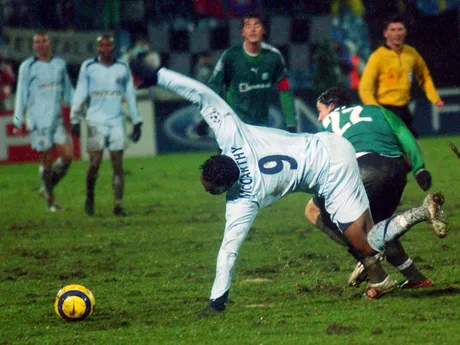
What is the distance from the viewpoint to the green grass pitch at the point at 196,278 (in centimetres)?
655

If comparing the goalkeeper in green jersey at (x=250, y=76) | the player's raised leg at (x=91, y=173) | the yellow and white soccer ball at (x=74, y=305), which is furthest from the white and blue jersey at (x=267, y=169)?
the player's raised leg at (x=91, y=173)

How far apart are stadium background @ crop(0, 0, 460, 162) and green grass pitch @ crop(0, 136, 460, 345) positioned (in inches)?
257

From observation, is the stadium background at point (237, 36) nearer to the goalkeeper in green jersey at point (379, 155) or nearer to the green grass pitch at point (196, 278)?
the green grass pitch at point (196, 278)

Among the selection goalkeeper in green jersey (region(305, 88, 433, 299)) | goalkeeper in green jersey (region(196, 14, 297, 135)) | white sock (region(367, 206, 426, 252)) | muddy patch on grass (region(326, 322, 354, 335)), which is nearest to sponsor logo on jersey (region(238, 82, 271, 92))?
goalkeeper in green jersey (region(196, 14, 297, 135))

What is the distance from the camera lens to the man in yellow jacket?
12125mm

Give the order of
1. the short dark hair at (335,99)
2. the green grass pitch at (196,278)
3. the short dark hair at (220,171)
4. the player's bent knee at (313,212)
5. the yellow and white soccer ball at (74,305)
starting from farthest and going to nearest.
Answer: the player's bent knee at (313,212), the short dark hair at (335,99), the yellow and white soccer ball at (74,305), the short dark hair at (220,171), the green grass pitch at (196,278)

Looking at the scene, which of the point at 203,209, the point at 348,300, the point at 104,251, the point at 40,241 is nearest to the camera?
the point at 348,300

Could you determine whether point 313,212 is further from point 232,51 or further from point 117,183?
point 117,183

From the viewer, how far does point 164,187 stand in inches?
645

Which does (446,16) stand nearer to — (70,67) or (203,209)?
(70,67)

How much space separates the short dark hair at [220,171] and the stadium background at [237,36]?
14.3m

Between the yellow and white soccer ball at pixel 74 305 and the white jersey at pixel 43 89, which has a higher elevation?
the white jersey at pixel 43 89

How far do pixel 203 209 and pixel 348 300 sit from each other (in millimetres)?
6342

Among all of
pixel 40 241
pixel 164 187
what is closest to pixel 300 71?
pixel 164 187
